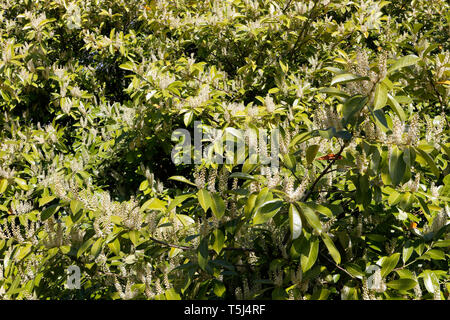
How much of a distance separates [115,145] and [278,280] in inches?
83.9

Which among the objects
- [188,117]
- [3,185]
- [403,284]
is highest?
[188,117]

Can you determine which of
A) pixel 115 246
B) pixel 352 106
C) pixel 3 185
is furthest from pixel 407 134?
pixel 3 185

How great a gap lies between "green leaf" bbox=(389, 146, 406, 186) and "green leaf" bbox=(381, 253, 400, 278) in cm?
39

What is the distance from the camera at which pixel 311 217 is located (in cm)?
128

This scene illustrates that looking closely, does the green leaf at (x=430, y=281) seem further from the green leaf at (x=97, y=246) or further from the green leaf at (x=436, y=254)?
the green leaf at (x=97, y=246)

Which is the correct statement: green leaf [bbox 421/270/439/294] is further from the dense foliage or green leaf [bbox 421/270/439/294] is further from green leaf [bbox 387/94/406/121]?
green leaf [bbox 387/94/406/121]

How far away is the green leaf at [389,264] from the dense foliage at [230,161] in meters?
0.01

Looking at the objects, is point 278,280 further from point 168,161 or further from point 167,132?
point 168,161

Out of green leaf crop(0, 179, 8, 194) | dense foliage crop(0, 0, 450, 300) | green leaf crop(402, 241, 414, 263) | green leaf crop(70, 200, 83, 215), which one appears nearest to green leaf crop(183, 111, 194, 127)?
dense foliage crop(0, 0, 450, 300)

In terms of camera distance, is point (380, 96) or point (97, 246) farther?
point (97, 246)

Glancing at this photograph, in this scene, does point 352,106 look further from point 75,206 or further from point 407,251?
point 75,206

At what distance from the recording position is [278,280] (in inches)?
61.7

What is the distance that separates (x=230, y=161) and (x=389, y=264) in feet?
2.46
